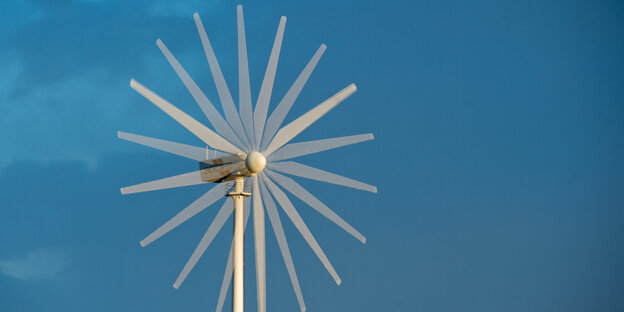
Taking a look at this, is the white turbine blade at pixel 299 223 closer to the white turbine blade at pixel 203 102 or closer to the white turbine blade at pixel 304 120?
the white turbine blade at pixel 304 120

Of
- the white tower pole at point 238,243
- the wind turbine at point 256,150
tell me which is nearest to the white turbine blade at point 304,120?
the wind turbine at point 256,150

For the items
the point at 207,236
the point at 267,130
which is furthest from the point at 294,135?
the point at 207,236

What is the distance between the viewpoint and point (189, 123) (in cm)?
4572

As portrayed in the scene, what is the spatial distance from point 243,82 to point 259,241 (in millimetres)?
10207

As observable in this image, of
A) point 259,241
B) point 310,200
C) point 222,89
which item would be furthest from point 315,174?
point 222,89

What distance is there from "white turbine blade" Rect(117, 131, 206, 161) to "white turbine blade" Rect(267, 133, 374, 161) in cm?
461

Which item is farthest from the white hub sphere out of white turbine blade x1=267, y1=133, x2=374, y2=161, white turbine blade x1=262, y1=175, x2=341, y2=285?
white turbine blade x1=262, y1=175, x2=341, y2=285

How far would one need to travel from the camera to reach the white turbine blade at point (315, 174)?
147 feet

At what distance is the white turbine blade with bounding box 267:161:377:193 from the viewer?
44.9 metres

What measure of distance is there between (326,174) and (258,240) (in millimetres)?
6532

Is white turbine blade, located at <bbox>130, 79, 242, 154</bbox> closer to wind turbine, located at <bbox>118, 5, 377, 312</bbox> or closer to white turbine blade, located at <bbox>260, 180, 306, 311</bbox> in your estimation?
wind turbine, located at <bbox>118, 5, 377, 312</bbox>

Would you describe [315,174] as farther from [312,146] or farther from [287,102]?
[287,102]

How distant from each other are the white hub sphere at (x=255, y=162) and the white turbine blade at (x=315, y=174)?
1.58m

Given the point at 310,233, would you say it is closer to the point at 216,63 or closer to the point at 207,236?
the point at 207,236
